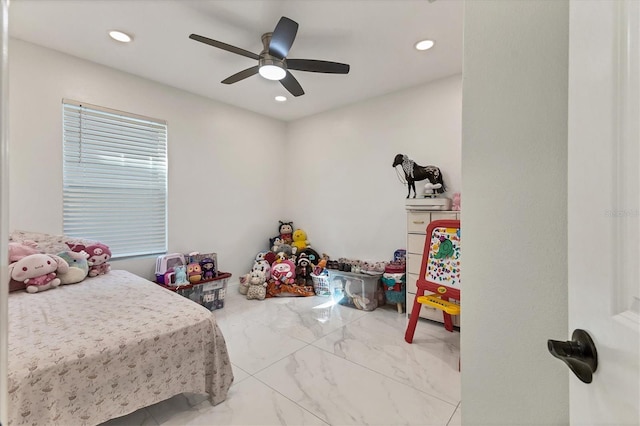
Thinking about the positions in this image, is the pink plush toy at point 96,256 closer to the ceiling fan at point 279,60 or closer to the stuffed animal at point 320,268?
the ceiling fan at point 279,60

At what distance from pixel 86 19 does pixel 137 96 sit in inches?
35.9

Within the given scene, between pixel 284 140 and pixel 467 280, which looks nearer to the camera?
pixel 467 280

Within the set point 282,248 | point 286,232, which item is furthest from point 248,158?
point 282,248

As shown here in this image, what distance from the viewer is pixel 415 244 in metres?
2.74

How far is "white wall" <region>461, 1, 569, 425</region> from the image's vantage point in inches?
27.4

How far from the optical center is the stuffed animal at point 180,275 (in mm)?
2898

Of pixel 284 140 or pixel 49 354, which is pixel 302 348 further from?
pixel 284 140

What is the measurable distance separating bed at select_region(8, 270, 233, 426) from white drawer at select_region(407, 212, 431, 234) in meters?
1.99

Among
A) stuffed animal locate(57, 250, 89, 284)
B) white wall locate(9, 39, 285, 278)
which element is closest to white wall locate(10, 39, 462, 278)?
white wall locate(9, 39, 285, 278)

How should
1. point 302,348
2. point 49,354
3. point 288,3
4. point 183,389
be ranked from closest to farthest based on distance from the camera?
point 49,354, point 183,389, point 288,3, point 302,348

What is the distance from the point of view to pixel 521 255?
2.45 feet
